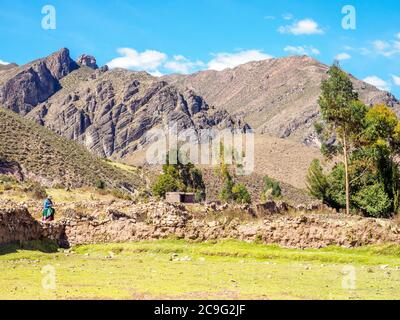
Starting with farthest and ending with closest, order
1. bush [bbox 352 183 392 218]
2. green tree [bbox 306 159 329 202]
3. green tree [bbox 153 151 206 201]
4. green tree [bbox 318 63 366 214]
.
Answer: green tree [bbox 153 151 206 201] → green tree [bbox 306 159 329 202] → green tree [bbox 318 63 366 214] → bush [bbox 352 183 392 218]

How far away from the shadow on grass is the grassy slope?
47.8 m

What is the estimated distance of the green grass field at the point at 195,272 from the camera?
43.3ft

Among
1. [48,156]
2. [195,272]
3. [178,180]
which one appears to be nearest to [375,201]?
[195,272]

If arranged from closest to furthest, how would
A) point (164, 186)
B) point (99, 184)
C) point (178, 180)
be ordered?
point (164, 186), point (99, 184), point (178, 180)

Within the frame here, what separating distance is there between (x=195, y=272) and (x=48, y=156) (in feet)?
227

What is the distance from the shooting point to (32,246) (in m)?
24.9

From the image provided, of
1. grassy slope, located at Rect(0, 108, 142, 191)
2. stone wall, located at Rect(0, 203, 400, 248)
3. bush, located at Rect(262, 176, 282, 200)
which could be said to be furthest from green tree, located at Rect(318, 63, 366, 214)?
bush, located at Rect(262, 176, 282, 200)

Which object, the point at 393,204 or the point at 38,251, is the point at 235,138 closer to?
the point at 393,204

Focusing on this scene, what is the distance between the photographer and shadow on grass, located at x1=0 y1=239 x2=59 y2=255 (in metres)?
23.2

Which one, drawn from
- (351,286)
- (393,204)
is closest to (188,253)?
(351,286)

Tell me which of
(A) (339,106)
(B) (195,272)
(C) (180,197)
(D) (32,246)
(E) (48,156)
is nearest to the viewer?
(B) (195,272)

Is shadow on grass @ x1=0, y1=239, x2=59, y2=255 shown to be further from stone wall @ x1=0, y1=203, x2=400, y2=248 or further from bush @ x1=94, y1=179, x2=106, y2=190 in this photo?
bush @ x1=94, y1=179, x2=106, y2=190

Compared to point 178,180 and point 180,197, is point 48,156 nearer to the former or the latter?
point 178,180

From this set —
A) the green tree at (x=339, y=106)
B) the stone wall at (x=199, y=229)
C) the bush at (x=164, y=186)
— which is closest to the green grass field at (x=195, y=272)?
the stone wall at (x=199, y=229)
